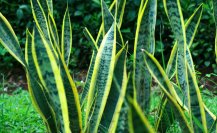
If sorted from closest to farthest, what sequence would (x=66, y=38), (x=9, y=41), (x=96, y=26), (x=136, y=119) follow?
(x=136, y=119) < (x=9, y=41) < (x=66, y=38) < (x=96, y=26)

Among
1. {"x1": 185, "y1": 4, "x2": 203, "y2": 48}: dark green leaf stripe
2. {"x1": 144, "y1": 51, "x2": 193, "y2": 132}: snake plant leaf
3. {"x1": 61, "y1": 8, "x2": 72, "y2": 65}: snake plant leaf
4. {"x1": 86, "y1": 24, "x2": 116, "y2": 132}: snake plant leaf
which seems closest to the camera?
{"x1": 144, "y1": 51, "x2": 193, "y2": 132}: snake plant leaf

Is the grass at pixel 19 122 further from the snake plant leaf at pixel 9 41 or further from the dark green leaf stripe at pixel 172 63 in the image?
the dark green leaf stripe at pixel 172 63

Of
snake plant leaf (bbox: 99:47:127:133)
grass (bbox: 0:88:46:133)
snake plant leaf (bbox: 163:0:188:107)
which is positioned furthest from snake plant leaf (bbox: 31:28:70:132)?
grass (bbox: 0:88:46:133)

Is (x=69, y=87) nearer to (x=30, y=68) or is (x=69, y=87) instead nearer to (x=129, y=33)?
(x=30, y=68)

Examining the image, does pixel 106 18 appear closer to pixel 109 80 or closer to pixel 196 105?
pixel 109 80

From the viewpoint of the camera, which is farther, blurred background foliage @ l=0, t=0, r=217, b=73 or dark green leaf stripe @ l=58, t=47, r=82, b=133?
blurred background foliage @ l=0, t=0, r=217, b=73

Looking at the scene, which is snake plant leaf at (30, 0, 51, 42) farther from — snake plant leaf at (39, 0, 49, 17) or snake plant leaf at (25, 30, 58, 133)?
snake plant leaf at (25, 30, 58, 133)

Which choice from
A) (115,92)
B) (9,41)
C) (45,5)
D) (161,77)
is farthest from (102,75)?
(45,5)
